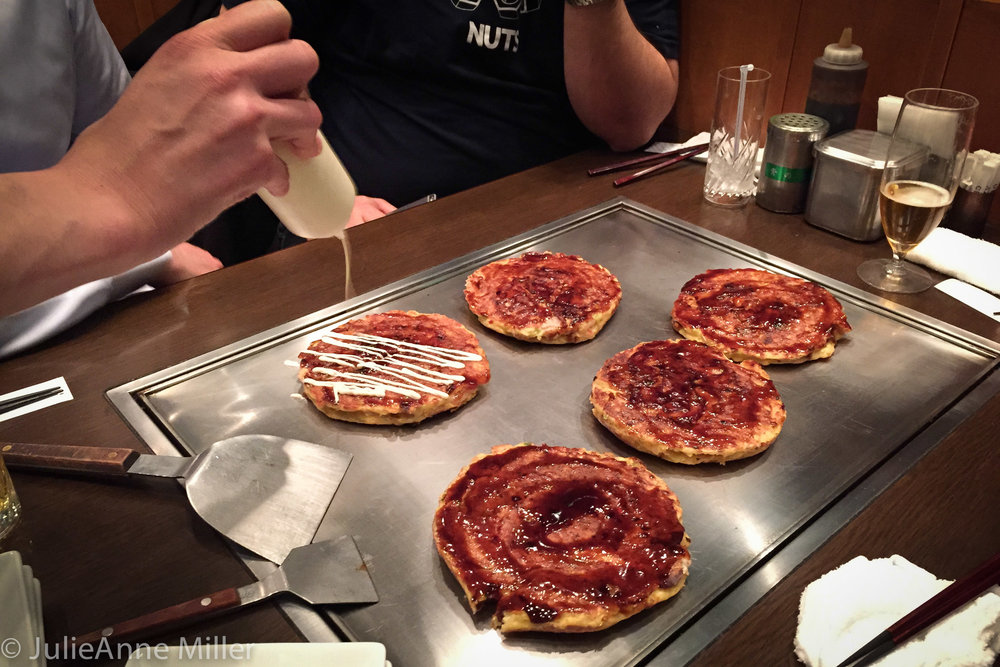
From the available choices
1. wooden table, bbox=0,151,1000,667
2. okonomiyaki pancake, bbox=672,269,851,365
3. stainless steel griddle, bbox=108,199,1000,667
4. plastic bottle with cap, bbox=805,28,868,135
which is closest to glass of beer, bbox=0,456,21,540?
wooden table, bbox=0,151,1000,667

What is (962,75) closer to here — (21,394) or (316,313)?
(316,313)

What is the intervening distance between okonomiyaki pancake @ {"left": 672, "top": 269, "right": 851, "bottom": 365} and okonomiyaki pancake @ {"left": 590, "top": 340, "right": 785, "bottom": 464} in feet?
0.22

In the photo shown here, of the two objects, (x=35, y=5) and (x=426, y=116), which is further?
(x=426, y=116)

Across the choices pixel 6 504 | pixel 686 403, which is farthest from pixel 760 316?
pixel 6 504

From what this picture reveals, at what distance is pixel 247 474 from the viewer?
4.11 ft

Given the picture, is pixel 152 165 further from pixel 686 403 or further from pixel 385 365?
pixel 686 403

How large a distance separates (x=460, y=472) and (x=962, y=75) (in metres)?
1.73

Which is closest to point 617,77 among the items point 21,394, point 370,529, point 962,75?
point 962,75

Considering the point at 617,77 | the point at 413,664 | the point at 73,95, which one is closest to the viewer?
the point at 413,664

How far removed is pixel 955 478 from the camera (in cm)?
124

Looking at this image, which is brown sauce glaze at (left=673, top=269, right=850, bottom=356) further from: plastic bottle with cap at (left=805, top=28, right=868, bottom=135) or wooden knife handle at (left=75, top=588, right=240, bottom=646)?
wooden knife handle at (left=75, top=588, right=240, bottom=646)

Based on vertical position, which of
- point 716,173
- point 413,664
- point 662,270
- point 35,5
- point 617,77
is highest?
point 35,5

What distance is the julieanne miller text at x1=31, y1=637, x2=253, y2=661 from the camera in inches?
37.4

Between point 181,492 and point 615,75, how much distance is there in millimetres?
1791
